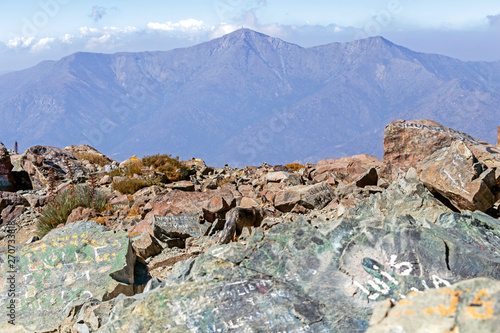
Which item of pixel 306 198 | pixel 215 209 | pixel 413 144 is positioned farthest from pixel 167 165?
pixel 413 144

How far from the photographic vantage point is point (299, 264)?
14.6 ft

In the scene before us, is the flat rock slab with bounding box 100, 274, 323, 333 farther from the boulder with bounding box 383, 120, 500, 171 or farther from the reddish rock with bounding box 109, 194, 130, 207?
the reddish rock with bounding box 109, 194, 130, 207

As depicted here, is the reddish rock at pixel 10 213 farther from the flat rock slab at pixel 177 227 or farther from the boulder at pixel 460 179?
the boulder at pixel 460 179

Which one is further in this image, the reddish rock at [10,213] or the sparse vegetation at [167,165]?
the sparse vegetation at [167,165]

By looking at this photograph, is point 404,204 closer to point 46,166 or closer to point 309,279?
point 309,279

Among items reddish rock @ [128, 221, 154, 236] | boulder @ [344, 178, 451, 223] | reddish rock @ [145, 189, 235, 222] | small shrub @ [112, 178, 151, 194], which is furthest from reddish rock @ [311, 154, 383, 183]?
small shrub @ [112, 178, 151, 194]

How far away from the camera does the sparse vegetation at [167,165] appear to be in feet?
51.7

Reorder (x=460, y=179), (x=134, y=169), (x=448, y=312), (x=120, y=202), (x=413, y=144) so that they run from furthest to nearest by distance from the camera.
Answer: (x=134, y=169) → (x=120, y=202) → (x=413, y=144) → (x=460, y=179) → (x=448, y=312)

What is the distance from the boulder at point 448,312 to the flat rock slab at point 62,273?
430 cm

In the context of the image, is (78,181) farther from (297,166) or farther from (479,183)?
(479,183)

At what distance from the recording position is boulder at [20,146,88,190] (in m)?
17.2

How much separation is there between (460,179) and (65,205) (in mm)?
9707

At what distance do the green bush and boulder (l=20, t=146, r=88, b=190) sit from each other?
4.15 metres

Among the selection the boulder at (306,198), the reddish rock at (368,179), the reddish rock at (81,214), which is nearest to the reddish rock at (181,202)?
the boulder at (306,198)
